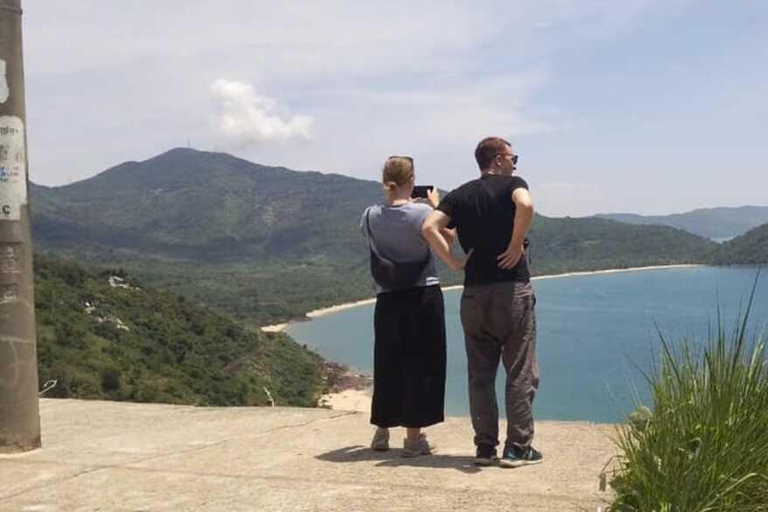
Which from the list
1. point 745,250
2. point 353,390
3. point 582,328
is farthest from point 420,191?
point 745,250

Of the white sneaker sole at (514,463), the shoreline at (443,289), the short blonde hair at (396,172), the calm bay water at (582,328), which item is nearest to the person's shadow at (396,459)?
the white sneaker sole at (514,463)

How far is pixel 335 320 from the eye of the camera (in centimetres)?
12038

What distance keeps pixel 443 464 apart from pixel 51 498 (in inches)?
74.5

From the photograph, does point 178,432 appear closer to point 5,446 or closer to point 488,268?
point 5,446

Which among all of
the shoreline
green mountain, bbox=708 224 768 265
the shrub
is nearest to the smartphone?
the shrub

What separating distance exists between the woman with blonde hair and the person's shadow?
0.09 meters

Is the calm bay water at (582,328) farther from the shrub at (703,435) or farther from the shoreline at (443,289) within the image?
the shrub at (703,435)

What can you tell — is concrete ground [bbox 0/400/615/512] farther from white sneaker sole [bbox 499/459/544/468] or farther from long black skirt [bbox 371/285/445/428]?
long black skirt [bbox 371/285/445/428]

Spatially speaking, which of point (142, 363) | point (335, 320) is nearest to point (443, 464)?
point (142, 363)

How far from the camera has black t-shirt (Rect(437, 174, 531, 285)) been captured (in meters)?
4.22

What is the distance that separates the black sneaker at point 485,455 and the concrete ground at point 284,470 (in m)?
0.05

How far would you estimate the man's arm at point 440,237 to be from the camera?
4.25 meters

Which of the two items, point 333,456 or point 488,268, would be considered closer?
point 488,268

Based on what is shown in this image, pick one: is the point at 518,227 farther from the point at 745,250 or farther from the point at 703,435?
the point at 745,250
